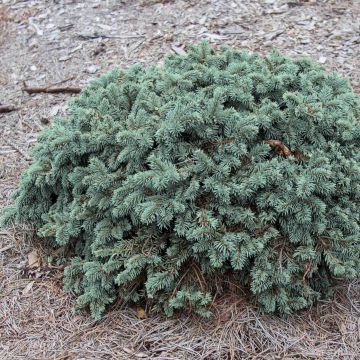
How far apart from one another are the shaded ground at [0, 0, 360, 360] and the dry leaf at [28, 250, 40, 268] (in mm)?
17

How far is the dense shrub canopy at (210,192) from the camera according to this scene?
2197 mm

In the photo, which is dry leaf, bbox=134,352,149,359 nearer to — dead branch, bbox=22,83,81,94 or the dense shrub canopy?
the dense shrub canopy

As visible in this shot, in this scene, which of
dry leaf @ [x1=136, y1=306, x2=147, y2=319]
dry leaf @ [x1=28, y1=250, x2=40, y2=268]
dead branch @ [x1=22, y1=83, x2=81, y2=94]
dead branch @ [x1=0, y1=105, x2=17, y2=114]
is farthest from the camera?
dead branch @ [x1=22, y1=83, x2=81, y2=94]

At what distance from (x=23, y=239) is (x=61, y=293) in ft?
1.53

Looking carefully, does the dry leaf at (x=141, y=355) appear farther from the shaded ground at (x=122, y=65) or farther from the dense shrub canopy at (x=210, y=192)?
the dense shrub canopy at (x=210, y=192)

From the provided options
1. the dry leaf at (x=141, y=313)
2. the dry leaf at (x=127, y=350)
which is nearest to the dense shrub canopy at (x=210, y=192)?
the dry leaf at (x=141, y=313)

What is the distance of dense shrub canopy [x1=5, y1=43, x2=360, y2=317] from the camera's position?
2197 mm

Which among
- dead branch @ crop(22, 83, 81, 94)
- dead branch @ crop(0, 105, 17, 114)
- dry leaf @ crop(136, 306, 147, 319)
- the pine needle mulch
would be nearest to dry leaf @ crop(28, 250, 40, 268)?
the pine needle mulch

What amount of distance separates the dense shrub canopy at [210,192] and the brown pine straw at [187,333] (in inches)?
3.3

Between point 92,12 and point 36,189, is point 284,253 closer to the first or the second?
point 36,189

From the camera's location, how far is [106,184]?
2320 mm

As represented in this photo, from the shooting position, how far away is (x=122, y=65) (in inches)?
167

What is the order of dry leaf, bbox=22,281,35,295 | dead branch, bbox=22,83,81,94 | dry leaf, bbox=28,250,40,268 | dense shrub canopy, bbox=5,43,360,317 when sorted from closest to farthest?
dense shrub canopy, bbox=5,43,360,317 < dry leaf, bbox=22,281,35,295 < dry leaf, bbox=28,250,40,268 < dead branch, bbox=22,83,81,94

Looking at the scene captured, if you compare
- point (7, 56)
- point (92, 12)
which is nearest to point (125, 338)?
point (7, 56)
